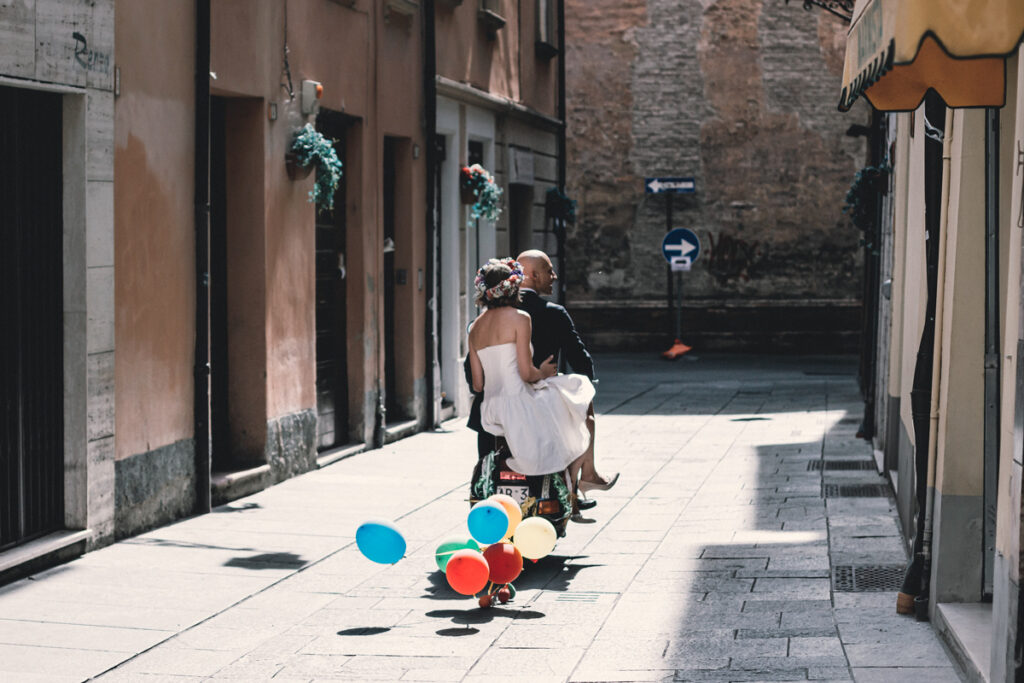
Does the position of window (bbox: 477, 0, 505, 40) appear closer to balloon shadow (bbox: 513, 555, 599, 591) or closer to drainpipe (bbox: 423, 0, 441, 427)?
drainpipe (bbox: 423, 0, 441, 427)

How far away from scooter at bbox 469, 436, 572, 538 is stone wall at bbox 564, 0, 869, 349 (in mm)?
20081

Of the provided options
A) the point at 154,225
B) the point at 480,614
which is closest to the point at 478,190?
the point at 154,225

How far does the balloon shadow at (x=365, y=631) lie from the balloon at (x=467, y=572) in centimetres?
39

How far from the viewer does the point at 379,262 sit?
547 inches

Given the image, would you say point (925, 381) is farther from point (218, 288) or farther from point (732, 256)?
point (732, 256)

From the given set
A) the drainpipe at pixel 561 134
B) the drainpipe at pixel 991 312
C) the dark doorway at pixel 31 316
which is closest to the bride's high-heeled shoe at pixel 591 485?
the dark doorway at pixel 31 316

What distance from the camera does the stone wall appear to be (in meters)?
→ 28.2

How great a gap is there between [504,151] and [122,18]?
9.97 metres

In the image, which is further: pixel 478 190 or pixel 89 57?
pixel 478 190

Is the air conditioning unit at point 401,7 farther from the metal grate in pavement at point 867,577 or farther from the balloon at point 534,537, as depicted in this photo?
the metal grate in pavement at point 867,577

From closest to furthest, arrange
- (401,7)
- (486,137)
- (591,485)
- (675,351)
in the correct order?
1. (591,485)
2. (401,7)
3. (486,137)
4. (675,351)

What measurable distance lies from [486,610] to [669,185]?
19.9m

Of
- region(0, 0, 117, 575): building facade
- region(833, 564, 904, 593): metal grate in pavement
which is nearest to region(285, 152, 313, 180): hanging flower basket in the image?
region(0, 0, 117, 575): building facade

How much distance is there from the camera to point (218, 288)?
11.1 m
